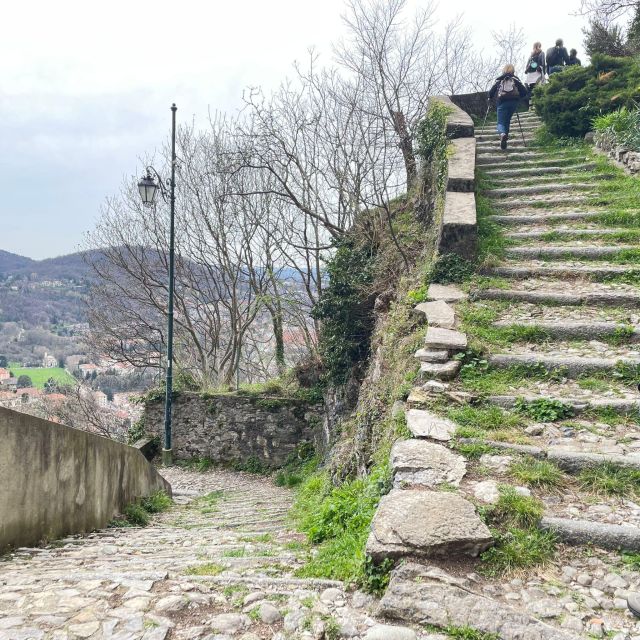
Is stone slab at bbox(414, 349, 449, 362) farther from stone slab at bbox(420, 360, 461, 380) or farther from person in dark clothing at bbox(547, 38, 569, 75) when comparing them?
person in dark clothing at bbox(547, 38, 569, 75)

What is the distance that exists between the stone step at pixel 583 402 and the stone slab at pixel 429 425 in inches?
21.8

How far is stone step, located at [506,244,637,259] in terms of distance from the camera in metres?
6.43

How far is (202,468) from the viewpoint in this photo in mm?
13086

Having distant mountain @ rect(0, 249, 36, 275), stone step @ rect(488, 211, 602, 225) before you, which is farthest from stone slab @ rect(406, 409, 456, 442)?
distant mountain @ rect(0, 249, 36, 275)

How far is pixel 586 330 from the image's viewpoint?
5.02 meters

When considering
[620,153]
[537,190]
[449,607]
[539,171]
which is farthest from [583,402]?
[620,153]

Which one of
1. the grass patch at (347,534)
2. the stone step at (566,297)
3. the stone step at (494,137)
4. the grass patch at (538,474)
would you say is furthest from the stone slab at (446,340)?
the stone step at (494,137)

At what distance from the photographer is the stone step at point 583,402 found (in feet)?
12.7

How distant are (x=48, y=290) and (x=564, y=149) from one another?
1517 inches

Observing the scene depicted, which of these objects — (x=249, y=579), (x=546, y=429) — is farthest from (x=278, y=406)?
(x=249, y=579)

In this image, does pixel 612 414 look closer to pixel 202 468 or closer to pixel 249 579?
pixel 249 579

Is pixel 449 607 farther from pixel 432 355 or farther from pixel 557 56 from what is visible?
pixel 557 56

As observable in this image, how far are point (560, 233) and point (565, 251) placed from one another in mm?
547

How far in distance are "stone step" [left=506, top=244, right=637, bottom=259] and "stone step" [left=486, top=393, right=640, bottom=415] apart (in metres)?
2.97
